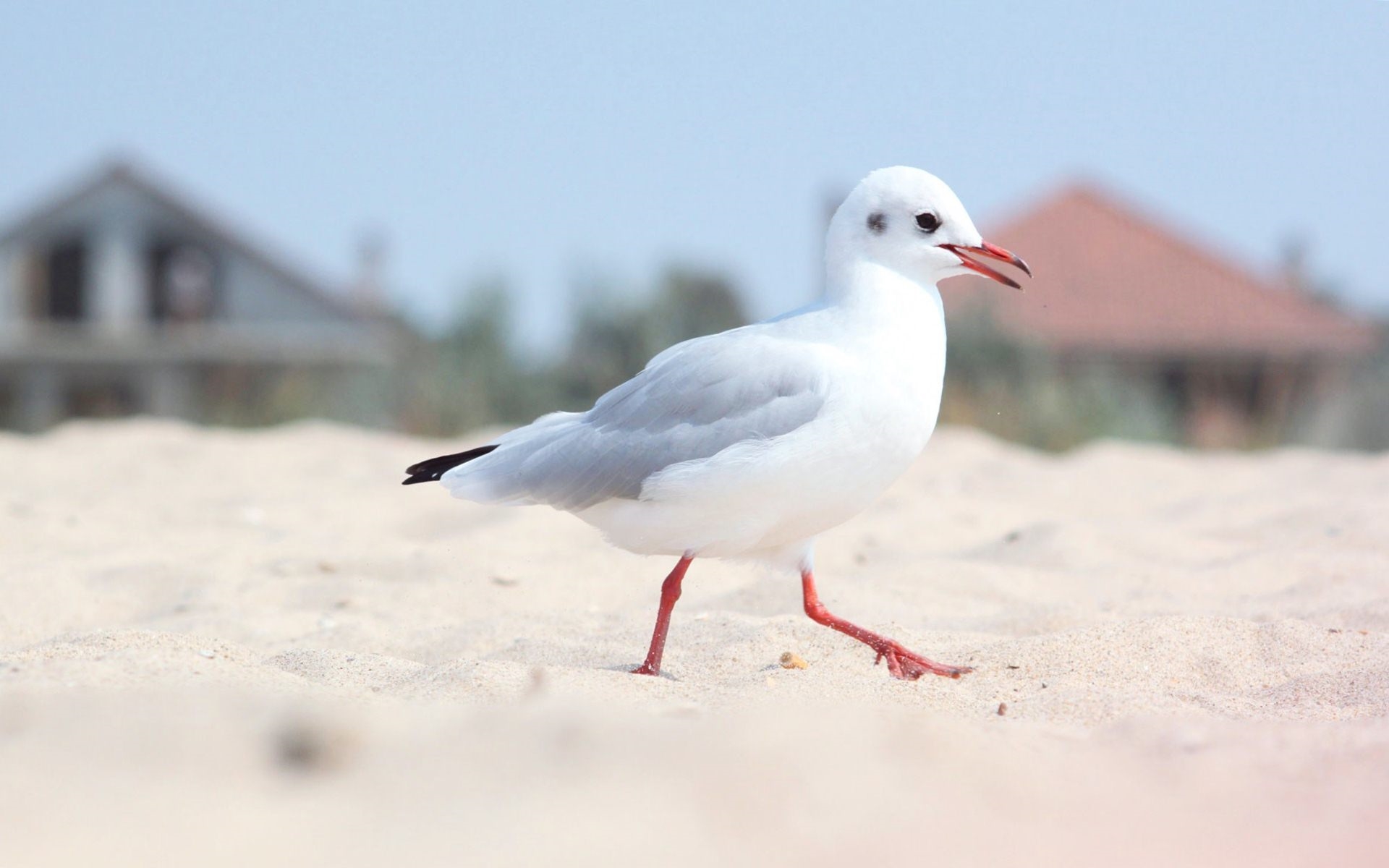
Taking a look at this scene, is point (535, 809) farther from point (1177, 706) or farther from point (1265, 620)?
point (1265, 620)

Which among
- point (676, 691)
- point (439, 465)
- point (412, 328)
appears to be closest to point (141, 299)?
point (412, 328)

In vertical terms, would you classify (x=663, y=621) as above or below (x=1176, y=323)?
below

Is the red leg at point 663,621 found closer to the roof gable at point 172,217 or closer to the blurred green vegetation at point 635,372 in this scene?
the blurred green vegetation at point 635,372

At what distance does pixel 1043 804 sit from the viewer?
6.89ft

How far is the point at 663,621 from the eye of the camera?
11.5 ft

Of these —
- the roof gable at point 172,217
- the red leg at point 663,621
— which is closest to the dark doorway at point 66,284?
the roof gable at point 172,217

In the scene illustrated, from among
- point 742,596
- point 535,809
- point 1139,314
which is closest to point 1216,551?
point 742,596

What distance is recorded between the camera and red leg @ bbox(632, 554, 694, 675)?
3371mm

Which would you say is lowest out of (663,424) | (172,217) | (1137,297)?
(663,424)

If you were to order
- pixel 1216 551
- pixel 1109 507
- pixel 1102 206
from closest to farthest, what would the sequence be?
Answer: pixel 1216 551
pixel 1109 507
pixel 1102 206

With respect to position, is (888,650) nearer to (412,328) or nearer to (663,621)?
(663,621)

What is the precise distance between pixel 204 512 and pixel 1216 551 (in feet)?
14.0

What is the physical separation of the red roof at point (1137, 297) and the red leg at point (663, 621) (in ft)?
54.9

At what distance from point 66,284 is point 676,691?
23930 millimetres
